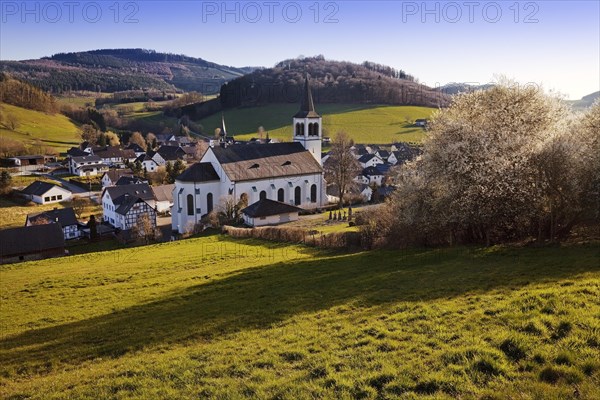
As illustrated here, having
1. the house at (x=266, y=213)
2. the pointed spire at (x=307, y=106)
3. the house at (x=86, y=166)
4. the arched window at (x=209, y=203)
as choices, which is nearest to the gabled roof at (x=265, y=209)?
the house at (x=266, y=213)

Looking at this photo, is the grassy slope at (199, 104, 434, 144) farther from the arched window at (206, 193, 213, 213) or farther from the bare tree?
the arched window at (206, 193, 213, 213)

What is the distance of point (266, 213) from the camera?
137 feet

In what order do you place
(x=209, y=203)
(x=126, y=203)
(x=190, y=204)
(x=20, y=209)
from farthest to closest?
(x=20, y=209), (x=126, y=203), (x=209, y=203), (x=190, y=204)

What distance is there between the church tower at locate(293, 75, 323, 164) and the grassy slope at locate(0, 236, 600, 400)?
110 ft

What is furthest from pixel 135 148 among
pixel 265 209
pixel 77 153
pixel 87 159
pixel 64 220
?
pixel 265 209

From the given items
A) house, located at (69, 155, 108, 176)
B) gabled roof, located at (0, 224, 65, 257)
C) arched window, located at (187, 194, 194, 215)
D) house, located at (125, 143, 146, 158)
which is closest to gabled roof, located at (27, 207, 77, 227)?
gabled roof, located at (0, 224, 65, 257)

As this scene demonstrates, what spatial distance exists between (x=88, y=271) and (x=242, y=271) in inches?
412

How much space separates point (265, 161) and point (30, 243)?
23983 mm

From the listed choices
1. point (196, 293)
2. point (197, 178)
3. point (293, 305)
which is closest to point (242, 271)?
point (196, 293)

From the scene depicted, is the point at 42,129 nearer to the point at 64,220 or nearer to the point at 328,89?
the point at 328,89

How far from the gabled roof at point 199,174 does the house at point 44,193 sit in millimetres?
32844

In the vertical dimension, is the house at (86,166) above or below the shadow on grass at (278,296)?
above

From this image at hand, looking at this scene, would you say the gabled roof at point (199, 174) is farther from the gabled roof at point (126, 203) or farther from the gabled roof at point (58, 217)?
the gabled roof at point (58, 217)

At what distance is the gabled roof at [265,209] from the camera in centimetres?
4150
